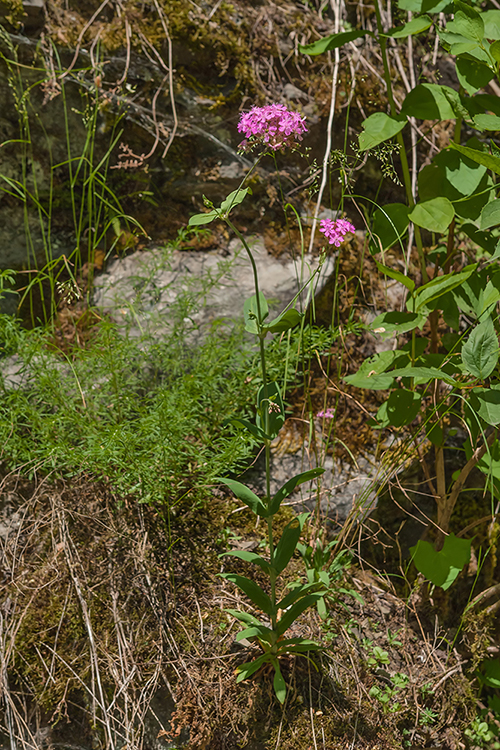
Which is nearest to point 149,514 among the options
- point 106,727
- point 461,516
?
point 106,727

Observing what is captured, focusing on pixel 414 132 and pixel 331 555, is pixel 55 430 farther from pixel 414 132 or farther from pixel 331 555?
pixel 414 132

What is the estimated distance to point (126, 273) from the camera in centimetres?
185

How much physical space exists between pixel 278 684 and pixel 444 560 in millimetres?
491

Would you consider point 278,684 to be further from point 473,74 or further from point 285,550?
point 473,74

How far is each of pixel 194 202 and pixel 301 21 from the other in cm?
75

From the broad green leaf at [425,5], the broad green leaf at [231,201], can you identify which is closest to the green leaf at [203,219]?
the broad green leaf at [231,201]

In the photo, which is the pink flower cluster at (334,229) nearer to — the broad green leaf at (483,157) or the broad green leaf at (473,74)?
the broad green leaf at (483,157)

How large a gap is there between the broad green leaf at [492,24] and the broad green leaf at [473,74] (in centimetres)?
6

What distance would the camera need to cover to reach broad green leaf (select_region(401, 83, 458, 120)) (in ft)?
4.02

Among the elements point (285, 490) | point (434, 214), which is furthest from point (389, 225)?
point (285, 490)

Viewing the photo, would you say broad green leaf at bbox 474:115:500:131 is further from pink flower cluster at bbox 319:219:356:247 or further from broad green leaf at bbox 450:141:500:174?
pink flower cluster at bbox 319:219:356:247

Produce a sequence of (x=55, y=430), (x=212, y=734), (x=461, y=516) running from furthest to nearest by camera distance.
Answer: (x=461, y=516)
(x=55, y=430)
(x=212, y=734)

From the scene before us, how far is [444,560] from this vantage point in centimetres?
133

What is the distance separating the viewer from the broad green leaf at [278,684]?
46.0 inches
